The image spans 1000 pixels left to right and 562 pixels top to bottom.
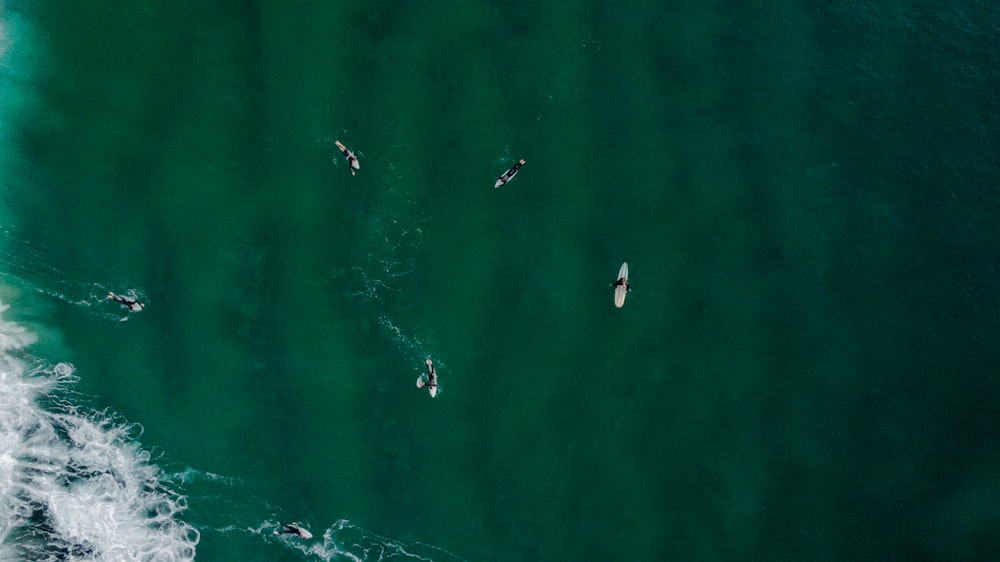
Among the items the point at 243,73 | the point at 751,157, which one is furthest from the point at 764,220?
the point at 243,73

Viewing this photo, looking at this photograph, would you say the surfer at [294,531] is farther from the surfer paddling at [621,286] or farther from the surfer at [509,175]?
the surfer at [509,175]

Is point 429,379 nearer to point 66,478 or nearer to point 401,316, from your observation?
point 401,316

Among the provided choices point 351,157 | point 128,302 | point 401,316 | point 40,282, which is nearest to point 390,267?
point 401,316

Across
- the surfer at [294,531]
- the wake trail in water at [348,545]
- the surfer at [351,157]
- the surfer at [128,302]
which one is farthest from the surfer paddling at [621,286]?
the surfer at [128,302]

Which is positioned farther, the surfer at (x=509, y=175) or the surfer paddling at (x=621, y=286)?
the surfer at (x=509, y=175)

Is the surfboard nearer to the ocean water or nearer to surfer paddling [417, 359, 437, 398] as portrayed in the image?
the ocean water
